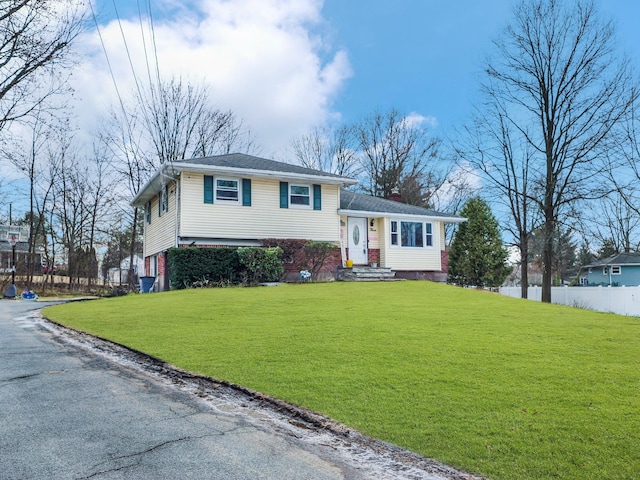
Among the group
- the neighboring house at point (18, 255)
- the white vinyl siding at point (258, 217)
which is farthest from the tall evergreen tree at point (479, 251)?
the neighboring house at point (18, 255)

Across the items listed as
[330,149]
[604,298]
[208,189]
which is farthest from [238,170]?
[330,149]

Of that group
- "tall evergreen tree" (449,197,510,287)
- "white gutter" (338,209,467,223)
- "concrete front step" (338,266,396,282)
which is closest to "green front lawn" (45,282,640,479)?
"concrete front step" (338,266,396,282)

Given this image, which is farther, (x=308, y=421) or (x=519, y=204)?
(x=519, y=204)

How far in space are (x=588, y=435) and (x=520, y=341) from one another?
355 centimetres

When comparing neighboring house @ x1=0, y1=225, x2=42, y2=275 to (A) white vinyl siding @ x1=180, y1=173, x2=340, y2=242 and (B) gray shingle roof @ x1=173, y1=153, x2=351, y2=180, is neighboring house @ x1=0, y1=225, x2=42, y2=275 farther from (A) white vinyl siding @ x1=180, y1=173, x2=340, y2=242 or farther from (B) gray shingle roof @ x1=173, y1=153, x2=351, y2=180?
(A) white vinyl siding @ x1=180, y1=173, x2=340, y2=242

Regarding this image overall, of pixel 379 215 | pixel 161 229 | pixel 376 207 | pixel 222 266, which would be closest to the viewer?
pixel 222 266

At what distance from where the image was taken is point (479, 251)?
990 inches

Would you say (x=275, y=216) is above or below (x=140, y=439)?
above

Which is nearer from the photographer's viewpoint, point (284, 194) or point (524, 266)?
point (284, 194)

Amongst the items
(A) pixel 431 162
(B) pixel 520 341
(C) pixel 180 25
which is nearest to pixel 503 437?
(B) pixel 520 341

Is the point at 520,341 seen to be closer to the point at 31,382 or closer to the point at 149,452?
the point at 149,452

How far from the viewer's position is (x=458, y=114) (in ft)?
81.6

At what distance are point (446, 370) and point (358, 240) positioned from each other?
1668cm

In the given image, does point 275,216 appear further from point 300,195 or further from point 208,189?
point 208,189
